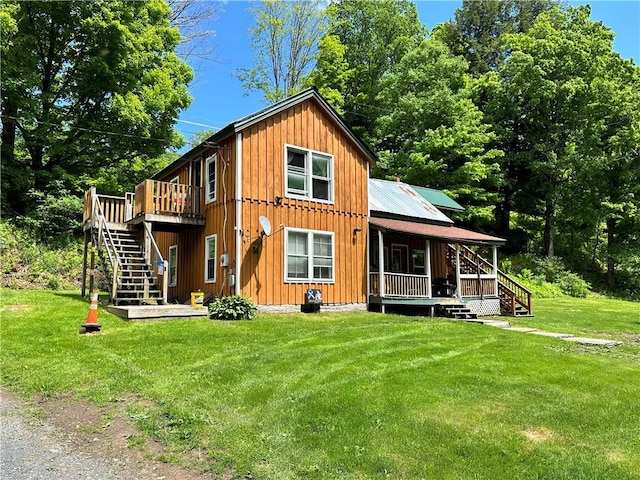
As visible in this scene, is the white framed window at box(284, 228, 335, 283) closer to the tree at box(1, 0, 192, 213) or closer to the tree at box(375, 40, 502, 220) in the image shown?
the tree at box(1, 0, 192, 213)

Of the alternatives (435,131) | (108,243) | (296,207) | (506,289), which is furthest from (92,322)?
(435,131)

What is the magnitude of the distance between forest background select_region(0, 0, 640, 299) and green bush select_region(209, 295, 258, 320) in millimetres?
10827

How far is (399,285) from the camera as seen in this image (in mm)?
17266

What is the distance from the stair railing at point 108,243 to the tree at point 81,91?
952 centimetres

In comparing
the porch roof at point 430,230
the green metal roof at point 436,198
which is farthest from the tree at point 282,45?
the porch roof at point 430,230

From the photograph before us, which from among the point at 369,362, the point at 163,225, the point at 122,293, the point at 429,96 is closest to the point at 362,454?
the point at 369,362

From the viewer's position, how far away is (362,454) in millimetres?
4664

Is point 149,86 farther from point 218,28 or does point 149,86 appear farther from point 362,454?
point 362,454

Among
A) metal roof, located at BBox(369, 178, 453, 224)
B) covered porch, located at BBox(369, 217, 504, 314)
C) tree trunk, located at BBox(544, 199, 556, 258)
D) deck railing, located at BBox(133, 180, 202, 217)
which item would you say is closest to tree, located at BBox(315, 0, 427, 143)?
tree trunk, located at BBox(544, 199, 556, 258)

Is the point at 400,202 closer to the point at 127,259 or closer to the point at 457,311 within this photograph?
the point at 457,311

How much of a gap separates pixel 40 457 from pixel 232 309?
7965 millimetres

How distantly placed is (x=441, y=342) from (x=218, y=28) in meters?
30.0

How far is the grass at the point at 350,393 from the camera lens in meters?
4.59

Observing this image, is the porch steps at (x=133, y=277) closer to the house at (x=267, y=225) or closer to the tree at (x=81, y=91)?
the house at (x=267, y=225)
